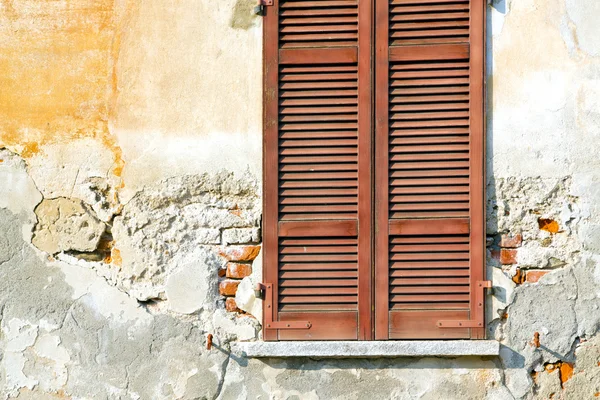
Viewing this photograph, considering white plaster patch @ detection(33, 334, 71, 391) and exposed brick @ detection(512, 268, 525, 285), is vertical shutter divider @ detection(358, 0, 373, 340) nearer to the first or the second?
exposed brick @ detection(512, 268, 525, 285)

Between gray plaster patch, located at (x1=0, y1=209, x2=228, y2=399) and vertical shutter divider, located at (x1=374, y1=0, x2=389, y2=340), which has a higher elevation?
vertical shutter divider, located at (x1=374, y1=0, x2=389, y2=340)

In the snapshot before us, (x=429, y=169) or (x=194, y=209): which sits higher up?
(x=429, y=169)

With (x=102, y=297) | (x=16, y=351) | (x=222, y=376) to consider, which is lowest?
(x=222, y=376)

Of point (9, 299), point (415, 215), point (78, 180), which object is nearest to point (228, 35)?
point (78, 180)

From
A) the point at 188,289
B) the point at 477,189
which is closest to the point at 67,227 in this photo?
the point at 188,289

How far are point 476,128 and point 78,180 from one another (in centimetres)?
187

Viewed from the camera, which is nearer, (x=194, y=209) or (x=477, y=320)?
(x=477, y=320)

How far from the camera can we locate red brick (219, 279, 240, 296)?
12.0ft

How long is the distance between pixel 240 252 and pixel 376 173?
2.40 feet

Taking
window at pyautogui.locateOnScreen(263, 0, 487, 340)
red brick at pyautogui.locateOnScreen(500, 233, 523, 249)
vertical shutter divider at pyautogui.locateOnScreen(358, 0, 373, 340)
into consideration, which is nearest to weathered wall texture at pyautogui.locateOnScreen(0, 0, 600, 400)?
red brick at pyautogui.locateOnScreen(500, 233, 523, 249)

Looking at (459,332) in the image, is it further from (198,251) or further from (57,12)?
(57,12)

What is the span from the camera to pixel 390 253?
3.60 m

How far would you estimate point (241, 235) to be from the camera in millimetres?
3662

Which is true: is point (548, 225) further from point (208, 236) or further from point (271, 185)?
point (208, 236)
